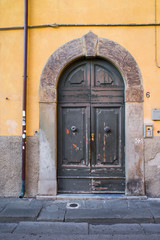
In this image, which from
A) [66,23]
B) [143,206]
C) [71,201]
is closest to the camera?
[143,206]

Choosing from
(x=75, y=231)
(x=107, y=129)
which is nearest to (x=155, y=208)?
(x=75, y=231)

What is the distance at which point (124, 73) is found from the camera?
481 centimetres

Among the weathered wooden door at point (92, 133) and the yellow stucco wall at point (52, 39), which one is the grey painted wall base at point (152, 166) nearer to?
the yellow stucco wall at point (52, 39)

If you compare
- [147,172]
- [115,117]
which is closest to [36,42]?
[115,117]

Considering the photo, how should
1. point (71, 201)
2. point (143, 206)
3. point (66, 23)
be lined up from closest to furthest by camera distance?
point (143, 206)
point (71, 201)
point (66, 23)

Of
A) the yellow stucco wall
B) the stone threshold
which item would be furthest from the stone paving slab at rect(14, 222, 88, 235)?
the yellow stucco wall

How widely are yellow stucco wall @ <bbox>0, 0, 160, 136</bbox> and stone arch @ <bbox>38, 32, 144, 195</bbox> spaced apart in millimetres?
167

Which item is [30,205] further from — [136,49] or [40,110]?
[136,49]

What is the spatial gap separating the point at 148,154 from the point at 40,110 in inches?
110

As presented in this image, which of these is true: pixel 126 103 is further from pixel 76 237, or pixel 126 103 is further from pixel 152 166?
pixel 76 237

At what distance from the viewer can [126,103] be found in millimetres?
4816

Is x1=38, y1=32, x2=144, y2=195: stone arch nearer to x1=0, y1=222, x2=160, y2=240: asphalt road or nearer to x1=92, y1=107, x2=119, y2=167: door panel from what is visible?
x1=92, y1=107, x2=119, y2=167: door panel

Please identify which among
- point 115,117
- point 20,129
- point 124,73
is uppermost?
point 124,73

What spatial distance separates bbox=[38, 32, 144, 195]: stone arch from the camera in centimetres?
475
